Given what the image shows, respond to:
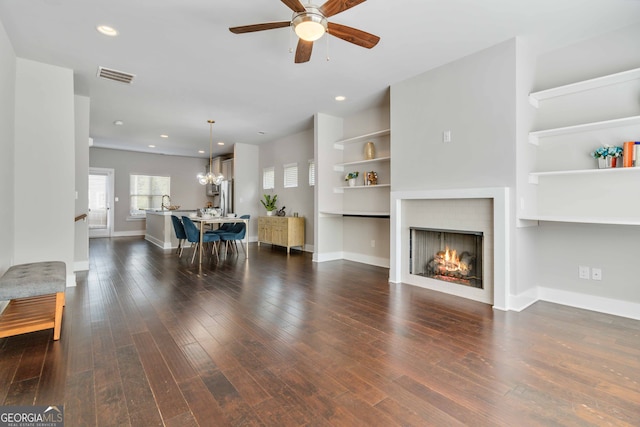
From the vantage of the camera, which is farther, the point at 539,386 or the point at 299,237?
the point at 299,237

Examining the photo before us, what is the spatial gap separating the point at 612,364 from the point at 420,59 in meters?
3.36

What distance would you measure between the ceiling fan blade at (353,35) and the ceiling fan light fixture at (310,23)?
0.54ft

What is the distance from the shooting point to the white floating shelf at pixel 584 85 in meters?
2.83

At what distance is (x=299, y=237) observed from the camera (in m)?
7.09

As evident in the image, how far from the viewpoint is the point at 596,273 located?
3131mm

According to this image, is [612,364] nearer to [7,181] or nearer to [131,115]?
[7,181]

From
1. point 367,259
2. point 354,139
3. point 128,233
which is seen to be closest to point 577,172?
point 354,139

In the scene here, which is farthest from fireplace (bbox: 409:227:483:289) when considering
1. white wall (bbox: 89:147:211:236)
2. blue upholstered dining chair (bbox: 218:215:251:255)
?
white wall (bbox: 89:147:211:236)

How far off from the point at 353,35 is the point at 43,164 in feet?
12.8

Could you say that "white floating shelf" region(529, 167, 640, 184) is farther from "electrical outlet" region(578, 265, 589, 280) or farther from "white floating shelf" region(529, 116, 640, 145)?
"electrical outlet" region(578, 265, 589, 280)

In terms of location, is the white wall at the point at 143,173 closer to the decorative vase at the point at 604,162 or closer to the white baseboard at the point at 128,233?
the white baseboard at the point at 128,233

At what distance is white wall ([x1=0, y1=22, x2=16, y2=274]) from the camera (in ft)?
10.00

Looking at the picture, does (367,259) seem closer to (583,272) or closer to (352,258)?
(352,258)

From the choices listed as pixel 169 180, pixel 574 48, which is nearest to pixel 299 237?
pixel 574 48
